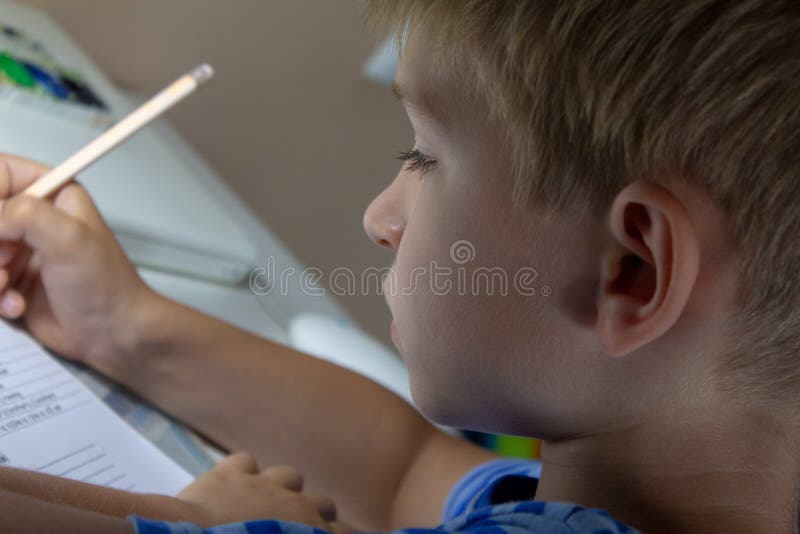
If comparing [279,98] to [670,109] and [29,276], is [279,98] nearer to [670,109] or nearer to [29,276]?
[29,276]

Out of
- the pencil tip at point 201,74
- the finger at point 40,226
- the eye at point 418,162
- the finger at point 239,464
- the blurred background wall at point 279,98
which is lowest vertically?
the finger at point 239,464

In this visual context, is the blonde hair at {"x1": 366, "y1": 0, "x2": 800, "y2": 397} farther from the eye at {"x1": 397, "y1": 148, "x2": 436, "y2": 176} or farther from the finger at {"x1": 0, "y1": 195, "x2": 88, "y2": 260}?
the finger at {"x1": 0, "y1": 195, "x2": 88, "y2": 260}

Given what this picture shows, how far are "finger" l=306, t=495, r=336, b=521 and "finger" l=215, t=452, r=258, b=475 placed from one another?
41mm

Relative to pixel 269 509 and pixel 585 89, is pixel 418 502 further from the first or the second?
pixel 585 89

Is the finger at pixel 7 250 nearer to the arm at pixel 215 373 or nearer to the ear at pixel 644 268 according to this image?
the arm at pixel 215 373

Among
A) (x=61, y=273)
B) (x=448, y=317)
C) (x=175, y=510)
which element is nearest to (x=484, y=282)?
(x=448, y=317)

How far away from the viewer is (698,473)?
14.2 inches

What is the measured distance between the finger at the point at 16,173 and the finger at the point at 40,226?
22 millimetres

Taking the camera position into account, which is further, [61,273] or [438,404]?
[61,273]

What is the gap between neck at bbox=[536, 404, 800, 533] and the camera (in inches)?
14.1

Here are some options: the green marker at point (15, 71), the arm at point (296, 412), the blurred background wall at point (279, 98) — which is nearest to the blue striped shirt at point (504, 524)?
the arm at point (296, 412)

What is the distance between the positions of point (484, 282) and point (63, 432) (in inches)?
9.9

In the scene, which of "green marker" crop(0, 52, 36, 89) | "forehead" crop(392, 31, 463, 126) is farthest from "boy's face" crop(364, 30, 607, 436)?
"green marker" crop(0, 52, 36, 89)

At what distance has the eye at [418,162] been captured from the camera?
38 cm
